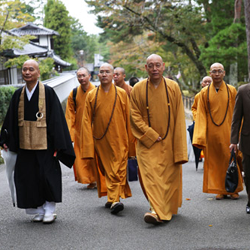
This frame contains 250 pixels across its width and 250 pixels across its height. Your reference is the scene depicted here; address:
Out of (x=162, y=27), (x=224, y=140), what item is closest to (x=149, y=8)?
(x=162, y=27)

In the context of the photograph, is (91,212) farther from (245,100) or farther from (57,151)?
(245,100)

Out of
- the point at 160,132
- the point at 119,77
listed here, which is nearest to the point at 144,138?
the point at 160,132

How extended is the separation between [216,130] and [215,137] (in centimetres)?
10

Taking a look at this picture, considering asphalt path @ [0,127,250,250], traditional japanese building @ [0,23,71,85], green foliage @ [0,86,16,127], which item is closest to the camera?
asphalt path @ [0,127,250,250]

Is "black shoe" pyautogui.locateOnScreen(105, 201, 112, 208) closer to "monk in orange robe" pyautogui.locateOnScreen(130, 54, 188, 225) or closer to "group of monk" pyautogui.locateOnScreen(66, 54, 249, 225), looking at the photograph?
"group of monk" pyautogui.locateOnScreen(66, 54, 249, 225)

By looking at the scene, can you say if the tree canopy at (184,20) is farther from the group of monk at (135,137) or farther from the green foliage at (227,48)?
the group of monk at (135,137)

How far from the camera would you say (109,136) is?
21.4 feet

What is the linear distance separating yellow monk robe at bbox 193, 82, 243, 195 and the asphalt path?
12.5 inches

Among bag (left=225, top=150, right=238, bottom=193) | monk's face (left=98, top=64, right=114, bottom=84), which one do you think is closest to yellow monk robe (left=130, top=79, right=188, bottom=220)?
bag (left=225, top=150, right=238, bottom=193)

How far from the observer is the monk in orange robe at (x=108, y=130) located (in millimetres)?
6414

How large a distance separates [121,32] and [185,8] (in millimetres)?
9866

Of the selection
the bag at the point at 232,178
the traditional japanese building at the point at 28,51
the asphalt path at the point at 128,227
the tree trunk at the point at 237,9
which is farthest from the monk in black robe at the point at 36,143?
the traditional japanese building at the point at 28,51

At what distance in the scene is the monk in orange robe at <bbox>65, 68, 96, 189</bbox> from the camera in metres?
7.88

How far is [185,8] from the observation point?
68.9ft
